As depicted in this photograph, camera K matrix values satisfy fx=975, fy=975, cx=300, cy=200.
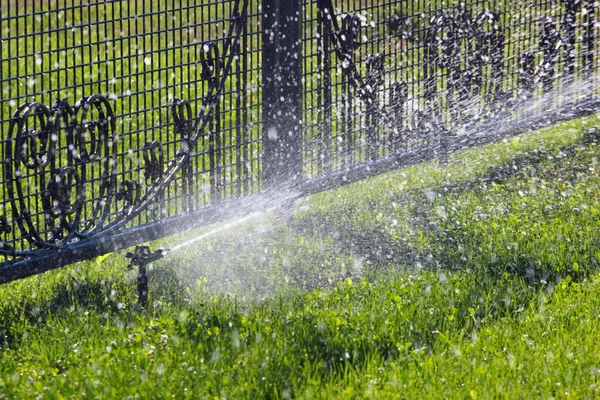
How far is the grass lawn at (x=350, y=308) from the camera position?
3.65 meters

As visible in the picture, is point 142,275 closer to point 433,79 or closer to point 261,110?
point 261,110

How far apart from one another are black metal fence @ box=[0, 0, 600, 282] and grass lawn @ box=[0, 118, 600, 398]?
0.25 m

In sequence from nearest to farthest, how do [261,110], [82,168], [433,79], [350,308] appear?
[350,308] → [82,168] → [261,110] → [433,79]

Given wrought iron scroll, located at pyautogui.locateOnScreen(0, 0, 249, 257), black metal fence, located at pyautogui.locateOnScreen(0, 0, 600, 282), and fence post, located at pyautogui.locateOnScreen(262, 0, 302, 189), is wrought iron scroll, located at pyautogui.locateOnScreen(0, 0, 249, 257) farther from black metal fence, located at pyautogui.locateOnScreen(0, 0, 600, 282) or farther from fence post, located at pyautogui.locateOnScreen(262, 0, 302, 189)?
fence post, located at pyautogui.locateOnScreen(262, 0, 302, 189)

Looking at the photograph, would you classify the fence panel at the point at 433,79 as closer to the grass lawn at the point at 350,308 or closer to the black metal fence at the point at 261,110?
the black metal fence at the point at 261,110

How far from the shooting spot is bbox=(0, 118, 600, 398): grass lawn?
365cm

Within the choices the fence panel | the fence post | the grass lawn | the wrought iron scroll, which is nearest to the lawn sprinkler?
the grass lawn

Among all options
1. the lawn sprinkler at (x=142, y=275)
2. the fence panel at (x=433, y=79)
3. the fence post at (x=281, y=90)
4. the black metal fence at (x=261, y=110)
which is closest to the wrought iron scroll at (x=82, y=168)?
the black metal fence at (x=261, y=110)

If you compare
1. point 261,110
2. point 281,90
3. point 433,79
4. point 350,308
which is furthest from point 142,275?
point 433,79

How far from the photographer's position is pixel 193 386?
359 cm

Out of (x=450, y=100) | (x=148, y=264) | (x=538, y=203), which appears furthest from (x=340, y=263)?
(x=450, y=100)

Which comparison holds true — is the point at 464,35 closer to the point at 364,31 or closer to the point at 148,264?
the point at 364,31

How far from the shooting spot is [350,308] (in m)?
4.38

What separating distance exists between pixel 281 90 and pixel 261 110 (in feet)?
2.98
